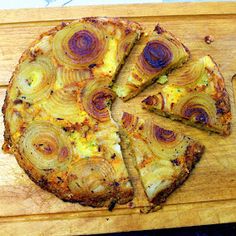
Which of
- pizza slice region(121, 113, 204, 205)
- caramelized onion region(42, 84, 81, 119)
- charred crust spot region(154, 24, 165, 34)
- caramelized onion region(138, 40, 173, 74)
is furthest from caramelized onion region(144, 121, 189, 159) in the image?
charred crust spot region(154, 24, 165, 34)

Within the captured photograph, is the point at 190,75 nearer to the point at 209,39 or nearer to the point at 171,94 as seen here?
the point at 171,94

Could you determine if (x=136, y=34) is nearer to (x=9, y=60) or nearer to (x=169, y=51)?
(x=169, y=51)

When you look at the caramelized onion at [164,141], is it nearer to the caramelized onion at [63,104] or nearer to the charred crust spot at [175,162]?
the charred crust spot at [175,162]

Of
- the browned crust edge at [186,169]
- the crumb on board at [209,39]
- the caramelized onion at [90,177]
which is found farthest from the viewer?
the crumb on board at [209,39]

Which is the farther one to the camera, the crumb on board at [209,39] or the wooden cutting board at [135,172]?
the crumb on board at [209,39]

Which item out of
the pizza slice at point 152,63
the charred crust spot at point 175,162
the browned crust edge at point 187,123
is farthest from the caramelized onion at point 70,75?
the charred crust spot at point 175,162

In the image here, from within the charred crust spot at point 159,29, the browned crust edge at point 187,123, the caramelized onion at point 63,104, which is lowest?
the browned crust edge at point 187,123

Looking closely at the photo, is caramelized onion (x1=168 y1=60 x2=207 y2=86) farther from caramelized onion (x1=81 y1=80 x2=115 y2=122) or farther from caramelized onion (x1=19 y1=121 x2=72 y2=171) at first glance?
caramelized onion (x1=19 y1=121 x2=72 y2=171)

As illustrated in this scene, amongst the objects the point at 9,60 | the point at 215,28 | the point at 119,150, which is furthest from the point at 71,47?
the point at 215,28
